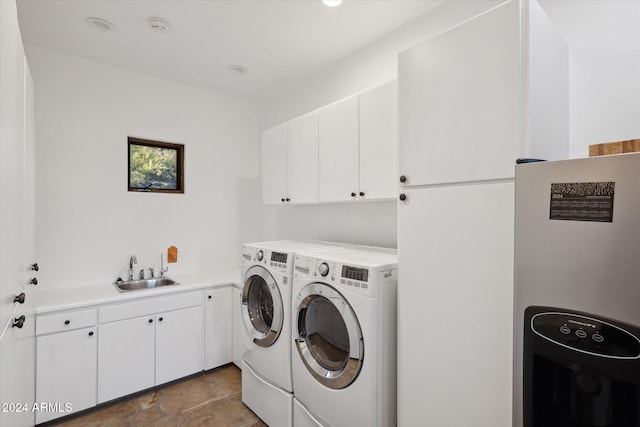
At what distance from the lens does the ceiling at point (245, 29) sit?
4.96 ft

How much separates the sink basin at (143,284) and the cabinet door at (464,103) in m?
2.53

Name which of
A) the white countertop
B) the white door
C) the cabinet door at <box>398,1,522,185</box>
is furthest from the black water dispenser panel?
the white countertop

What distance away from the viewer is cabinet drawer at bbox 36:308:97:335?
2131 millimetres

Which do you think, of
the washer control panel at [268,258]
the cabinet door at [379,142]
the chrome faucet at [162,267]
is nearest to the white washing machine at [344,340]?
the washer control panel at [268,258]

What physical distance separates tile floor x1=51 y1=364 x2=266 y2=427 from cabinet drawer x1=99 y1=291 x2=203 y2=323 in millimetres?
674

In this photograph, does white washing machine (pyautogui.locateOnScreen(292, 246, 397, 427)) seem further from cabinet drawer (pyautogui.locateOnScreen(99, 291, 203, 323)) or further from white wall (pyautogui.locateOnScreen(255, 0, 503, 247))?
cabinet drawer (pyautogui.locateOnScreen(99, 291, 203, 323))

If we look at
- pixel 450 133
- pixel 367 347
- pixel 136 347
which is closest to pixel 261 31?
pixel 450 133

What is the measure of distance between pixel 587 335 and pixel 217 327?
2.79m

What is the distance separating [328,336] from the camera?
6.10 feet

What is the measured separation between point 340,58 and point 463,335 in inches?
94.8

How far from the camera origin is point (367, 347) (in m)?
1.53

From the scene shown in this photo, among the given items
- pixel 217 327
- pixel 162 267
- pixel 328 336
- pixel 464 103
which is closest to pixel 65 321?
pixel 162 267

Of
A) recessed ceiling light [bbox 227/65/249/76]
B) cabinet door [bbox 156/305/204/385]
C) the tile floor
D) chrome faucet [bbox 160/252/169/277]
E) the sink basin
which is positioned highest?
recessed ceiling light [bbox 227/65/249/76]

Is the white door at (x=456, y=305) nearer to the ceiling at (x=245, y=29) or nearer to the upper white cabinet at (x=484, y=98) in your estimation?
the upper white cabinet at (x=484, y=98)
